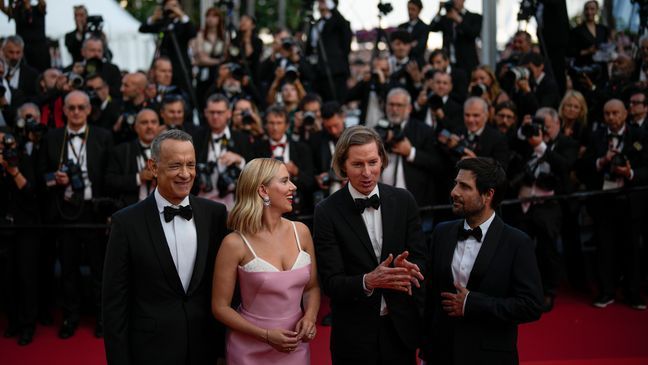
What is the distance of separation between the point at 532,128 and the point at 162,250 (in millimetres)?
3414

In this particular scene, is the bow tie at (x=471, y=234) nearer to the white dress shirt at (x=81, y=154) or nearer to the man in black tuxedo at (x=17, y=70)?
the white dress shirt at (x=81, y=154)

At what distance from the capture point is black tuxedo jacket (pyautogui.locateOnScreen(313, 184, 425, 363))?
312 centimetres

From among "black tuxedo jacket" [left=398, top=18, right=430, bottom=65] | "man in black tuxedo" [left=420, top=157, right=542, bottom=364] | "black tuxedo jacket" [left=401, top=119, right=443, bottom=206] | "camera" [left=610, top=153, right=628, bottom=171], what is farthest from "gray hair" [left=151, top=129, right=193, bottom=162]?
"black tuxedo jacket" [left=398, top=18, right=430, bottom=65]

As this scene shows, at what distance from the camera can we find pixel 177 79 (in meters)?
8.66

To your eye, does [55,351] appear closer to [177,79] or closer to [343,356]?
[343,356]

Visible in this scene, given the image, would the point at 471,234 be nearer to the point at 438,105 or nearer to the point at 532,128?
the point at 532,128

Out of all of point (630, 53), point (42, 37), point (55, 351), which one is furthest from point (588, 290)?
point (42, 37)

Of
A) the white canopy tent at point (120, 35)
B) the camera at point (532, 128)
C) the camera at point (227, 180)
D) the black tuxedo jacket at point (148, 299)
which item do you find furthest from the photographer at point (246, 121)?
the white canopy tent at point (120, 35)

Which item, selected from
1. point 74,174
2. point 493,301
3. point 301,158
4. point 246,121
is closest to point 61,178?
point 74,174

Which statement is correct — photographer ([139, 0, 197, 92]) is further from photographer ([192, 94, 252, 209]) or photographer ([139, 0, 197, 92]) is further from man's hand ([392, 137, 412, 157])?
man's hand ([392, 137, 412, 157])

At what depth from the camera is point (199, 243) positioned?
3064 mm

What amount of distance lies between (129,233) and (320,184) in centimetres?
273

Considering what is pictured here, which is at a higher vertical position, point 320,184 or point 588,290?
point 320,184

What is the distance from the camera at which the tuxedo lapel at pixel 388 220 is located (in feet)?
10.4
